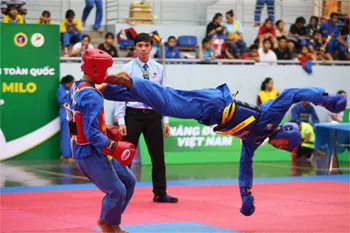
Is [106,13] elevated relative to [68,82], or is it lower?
elevated

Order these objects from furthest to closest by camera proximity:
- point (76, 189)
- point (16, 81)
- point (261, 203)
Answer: point (16, 81) → point (76, 189) → point (261, 203)

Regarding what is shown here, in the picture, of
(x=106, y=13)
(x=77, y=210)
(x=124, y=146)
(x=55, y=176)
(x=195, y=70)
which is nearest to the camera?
(x=124, y=146)

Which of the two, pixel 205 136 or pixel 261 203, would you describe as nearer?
pixel 261 203

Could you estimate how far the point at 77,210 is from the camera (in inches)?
375

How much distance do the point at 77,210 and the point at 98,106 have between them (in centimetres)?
327

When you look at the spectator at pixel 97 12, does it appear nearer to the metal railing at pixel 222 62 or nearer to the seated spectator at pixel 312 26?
the metal railing at pixel 222 62

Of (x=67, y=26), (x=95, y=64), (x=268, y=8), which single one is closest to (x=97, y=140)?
(x=95, y=64)

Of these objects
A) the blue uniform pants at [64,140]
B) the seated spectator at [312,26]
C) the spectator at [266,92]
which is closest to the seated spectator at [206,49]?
the spectator at [266,92]

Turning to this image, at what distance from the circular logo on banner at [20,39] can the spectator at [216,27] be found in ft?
18.5

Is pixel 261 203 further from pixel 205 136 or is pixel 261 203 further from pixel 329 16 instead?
pixel 329 16

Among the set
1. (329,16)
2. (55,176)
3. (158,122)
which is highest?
(329,16)

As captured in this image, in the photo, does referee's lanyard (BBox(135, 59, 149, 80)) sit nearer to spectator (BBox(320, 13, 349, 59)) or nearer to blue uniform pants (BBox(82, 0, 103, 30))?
blue uniform pants (BBox(82, 0, 103, 30))

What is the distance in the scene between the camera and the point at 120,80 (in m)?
7.01

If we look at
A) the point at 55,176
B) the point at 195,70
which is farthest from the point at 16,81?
the point at 195,70
